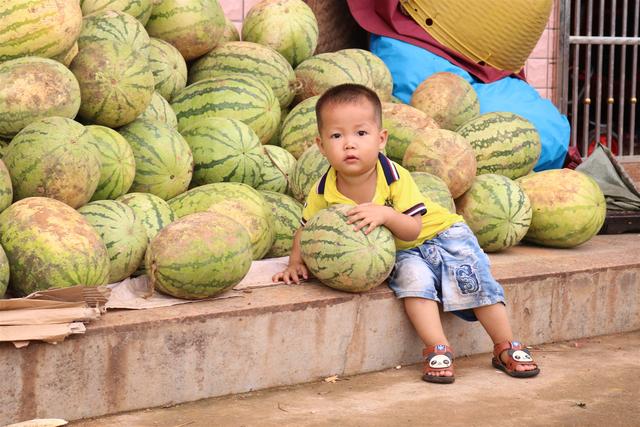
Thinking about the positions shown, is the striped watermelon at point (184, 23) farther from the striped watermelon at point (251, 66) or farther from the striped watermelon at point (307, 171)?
the striped watermelon at point (307, 171)

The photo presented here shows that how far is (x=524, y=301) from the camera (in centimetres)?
465

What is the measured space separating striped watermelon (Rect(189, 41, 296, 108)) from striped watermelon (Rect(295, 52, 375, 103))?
0.12m

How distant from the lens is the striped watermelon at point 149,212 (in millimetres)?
4305

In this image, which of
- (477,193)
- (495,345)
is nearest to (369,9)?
(477,193)

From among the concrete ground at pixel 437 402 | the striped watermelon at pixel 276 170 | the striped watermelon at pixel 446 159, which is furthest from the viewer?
the striped watermelon at pixel 276 170

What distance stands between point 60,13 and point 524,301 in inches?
96.5

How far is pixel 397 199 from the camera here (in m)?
4.29

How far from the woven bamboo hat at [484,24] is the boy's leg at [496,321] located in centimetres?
314

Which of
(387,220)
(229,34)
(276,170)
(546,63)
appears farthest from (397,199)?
(546,63)

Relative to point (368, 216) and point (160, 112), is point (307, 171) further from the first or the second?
point (368, 216)

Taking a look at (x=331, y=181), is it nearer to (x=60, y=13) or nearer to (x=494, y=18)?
(x=60, y=13)

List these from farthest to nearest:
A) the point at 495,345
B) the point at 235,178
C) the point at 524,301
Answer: the point at 235,178 → the point at 524,301 → the point at 495,345

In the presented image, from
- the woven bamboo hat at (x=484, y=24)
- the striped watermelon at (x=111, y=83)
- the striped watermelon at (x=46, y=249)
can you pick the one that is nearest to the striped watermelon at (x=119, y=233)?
the striped watermelon at (x=46, y=249)

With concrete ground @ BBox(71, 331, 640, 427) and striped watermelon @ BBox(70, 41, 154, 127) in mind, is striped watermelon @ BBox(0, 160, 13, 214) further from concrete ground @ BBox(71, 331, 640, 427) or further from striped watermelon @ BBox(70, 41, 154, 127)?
concrete ground @ BBox(71, 331, 640, 427)
